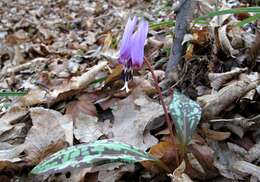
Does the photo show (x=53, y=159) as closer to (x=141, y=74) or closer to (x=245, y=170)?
(x=245, y=170)

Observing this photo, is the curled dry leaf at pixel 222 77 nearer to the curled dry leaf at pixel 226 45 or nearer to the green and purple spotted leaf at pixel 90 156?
the curled dry leaf at pixel 226 45

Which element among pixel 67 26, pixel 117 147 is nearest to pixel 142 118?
pixel 117 147

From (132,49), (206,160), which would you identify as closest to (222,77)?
(206,160)

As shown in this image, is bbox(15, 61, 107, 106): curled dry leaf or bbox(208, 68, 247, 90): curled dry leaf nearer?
bbox(208, 68, 247, 90): curled dry leaf

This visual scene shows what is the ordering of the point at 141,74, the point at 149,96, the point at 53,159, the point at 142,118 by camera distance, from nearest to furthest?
the point at 53,159
the point at 142,118
the point at 149,96
the point at 141,74

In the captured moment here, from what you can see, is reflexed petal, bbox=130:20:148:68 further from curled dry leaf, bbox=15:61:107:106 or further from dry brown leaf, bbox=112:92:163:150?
curled dry leaf, bbox=15:61:107:106

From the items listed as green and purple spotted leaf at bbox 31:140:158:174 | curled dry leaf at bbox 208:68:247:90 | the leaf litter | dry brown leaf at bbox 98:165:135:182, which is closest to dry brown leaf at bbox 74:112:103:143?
the leaf litter
